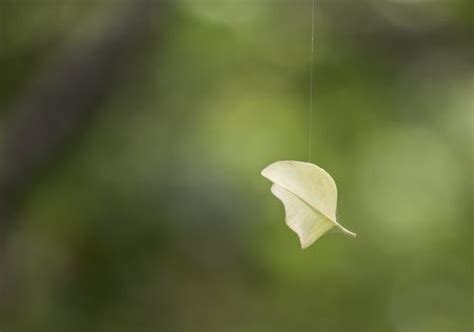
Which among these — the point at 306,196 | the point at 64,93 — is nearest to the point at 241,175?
the point at 64,93

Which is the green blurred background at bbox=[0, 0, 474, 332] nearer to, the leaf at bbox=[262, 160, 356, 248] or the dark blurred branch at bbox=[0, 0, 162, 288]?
the dark blurred branch at bbox=[0, 0, 162, 288]

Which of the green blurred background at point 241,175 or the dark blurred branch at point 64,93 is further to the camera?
the green blurred background at point 241,175

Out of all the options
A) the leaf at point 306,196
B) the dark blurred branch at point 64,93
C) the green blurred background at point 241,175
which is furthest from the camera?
the green blurred background at point 241,175

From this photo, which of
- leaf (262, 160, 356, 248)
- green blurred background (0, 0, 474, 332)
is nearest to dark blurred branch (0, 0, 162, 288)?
green blurred background (0, 0, 474, 332)

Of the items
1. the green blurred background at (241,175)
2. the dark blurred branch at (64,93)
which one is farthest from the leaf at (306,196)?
the green blurred background at (241,175)

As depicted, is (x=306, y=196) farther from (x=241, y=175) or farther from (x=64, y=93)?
(x=241, y=175)

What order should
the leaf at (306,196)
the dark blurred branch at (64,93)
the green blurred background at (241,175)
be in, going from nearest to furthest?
the leaf at (306,196)
the dark blurred branch at (64,93)
the green blurred background at (241,175)

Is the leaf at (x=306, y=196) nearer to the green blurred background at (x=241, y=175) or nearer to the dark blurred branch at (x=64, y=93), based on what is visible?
the dark blurred branch at (x=64, y=93)
